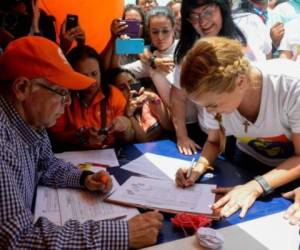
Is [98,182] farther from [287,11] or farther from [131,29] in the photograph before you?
[287,11]

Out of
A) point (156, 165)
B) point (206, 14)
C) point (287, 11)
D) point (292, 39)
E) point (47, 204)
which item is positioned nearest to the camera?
point (47, 204)

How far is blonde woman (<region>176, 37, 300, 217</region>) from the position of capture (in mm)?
1096

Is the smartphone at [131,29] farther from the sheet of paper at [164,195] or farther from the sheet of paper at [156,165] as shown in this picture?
the sheet of paper at [164,195]

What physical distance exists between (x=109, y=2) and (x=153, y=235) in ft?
6.10

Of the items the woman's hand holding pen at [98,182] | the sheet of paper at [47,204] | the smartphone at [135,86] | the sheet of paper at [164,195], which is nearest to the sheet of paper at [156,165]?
the sheet of paper at [164,195]

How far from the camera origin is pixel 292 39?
2.65 meters

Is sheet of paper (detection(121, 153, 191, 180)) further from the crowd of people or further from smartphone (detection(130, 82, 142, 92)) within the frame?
smartphone (detection(130, 82, 142, 92))

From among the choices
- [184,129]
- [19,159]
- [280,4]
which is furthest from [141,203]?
[280,4]

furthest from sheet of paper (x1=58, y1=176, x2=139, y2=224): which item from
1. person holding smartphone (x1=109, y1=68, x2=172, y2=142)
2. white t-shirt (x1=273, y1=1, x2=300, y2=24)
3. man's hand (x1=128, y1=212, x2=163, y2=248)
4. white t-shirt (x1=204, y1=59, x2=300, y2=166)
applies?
white t-shirt (x1=273, y1=1, x2=300, y2=24)

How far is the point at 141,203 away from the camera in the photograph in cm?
115

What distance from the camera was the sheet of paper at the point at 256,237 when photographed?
0.96 m

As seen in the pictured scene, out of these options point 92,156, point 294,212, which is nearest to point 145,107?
point 92,156

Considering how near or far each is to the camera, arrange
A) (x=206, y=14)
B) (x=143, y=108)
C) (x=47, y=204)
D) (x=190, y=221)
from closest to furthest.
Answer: (x=190, y=221), (x=47, y=204), (x=206, y=14), (x=143, y=108)

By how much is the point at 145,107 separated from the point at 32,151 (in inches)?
39.8
